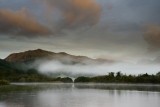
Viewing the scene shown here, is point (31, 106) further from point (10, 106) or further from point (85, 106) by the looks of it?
point (85, 106)

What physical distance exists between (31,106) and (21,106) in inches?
53.4

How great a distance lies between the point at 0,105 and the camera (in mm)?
31969

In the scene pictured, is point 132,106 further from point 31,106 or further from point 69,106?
point 31,106

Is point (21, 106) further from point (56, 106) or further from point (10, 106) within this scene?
point (56, 106)

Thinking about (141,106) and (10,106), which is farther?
(141,106)

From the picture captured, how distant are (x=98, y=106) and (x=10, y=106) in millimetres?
12433

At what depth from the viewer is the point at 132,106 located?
32.7 metres

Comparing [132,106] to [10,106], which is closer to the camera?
[10,106]

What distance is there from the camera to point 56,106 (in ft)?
102

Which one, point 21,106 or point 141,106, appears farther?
point 141,106

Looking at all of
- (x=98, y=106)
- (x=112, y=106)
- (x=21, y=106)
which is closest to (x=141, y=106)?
(x=112, y=106)

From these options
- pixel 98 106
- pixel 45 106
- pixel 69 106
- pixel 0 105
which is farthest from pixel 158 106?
pixel 0 105

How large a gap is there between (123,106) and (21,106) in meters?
14.7

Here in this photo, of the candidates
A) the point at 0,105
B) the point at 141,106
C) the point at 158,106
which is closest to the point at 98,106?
the point at 141,106
